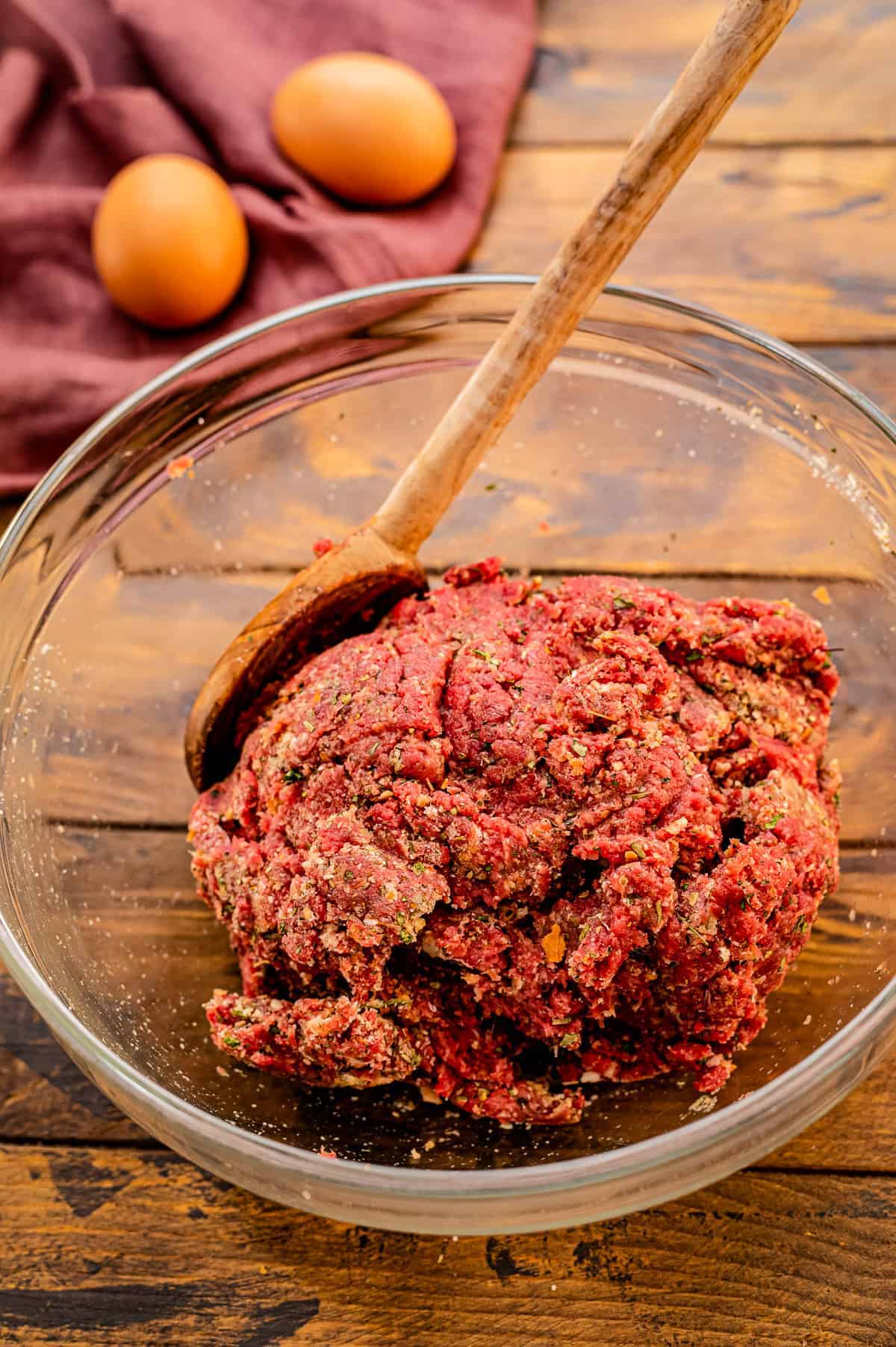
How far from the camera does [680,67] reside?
2.74 m

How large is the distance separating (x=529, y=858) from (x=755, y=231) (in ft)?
5.45

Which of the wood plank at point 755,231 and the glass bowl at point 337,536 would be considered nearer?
the glass bowl at point 337,536

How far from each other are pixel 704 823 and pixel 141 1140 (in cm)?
100

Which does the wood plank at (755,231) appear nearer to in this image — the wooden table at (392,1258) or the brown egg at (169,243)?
the brown egg at (169,243)

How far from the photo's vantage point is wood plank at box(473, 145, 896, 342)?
2436 mm

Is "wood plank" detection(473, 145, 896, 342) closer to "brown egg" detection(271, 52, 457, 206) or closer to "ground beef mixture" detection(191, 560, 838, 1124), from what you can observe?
"brown egg" detection(271, 52, 457, 206)

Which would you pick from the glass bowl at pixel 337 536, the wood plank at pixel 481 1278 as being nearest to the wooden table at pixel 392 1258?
the wood plank at pixel 481 1278

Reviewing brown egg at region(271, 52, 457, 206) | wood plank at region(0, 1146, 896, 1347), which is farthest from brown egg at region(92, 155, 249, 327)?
wood plank at region(0, 1146, 896, 1347)

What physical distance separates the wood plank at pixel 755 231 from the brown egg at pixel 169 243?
0.55m

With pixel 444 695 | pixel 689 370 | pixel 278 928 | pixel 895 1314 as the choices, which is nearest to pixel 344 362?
pixel 689 370

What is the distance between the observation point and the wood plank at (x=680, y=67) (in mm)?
2629

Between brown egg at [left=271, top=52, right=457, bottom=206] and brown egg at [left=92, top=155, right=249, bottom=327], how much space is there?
22 cm

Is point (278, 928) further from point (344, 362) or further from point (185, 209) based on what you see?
point (185, 209)

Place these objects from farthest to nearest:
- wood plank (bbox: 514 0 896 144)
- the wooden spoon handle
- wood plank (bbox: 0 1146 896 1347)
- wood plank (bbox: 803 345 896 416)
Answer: wood plank (bbox: 514 0 896 144) → wood plank (bbox: 803 345 896 416) → wood plank (bbox: 0 1146 896 1347) → the wooden spoon handle
